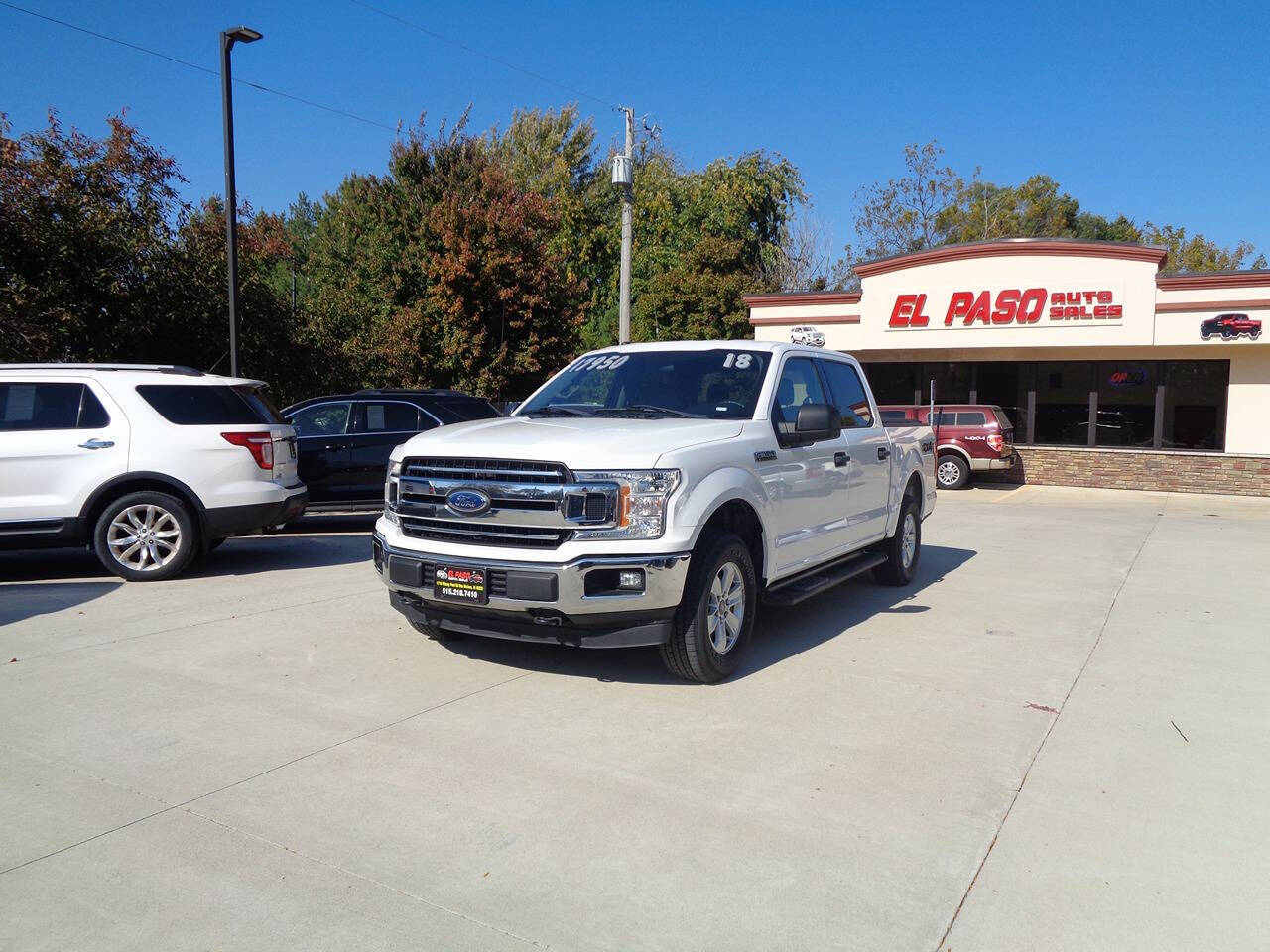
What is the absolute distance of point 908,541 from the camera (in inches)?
358

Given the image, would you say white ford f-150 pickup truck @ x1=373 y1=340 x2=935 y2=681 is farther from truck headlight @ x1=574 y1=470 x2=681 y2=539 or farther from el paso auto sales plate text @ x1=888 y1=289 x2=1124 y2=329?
el paso auto sales plate text @ x1=888 y1=289 x2=1124 y2=329

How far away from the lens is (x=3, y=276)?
13.4 m

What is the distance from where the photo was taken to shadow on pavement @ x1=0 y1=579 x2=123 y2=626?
746 cm

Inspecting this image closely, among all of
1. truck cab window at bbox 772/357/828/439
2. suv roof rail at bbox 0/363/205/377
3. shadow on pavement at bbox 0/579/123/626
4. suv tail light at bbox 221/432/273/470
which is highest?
suv roof rail at bbox 0/363/205/377

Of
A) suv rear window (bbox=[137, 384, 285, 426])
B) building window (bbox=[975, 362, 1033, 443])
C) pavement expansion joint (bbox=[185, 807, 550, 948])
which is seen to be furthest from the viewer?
building window (bbox=[975, 362, 1033, 443])

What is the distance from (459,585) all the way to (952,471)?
16.2 meters

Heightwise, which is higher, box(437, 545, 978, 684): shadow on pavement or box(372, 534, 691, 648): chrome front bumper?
box(372, 534, 691, 648): chrome front bumper

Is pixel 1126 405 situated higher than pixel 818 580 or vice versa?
pixel 1126 405

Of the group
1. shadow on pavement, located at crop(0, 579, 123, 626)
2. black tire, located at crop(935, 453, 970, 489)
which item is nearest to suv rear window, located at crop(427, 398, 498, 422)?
shadow on pavement, located at crop(0, 579, 123, 626)

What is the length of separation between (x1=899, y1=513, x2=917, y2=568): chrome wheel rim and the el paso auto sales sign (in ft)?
41.5

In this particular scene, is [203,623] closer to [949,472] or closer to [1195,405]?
[949,472]

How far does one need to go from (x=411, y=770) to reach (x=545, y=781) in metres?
0.60

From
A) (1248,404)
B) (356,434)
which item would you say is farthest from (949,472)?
(356,434)

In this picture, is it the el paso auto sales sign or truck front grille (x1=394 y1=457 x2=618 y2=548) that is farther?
the el paso auto sales sign
